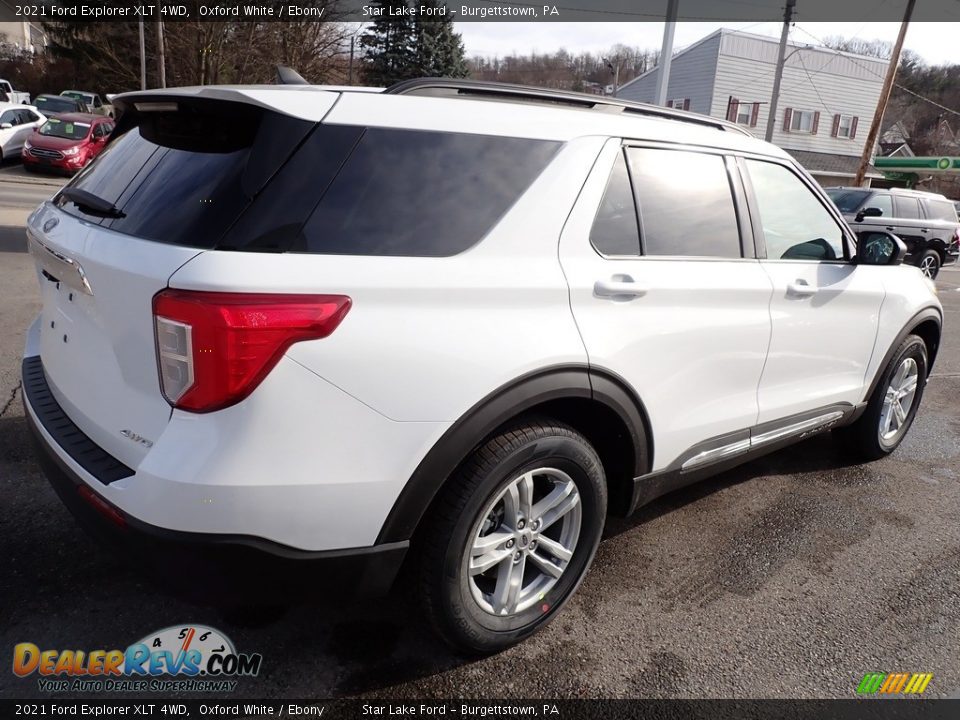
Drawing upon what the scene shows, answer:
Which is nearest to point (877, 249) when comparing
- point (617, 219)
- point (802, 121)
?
point (617, 219)

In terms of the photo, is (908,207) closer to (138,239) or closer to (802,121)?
(138,239)

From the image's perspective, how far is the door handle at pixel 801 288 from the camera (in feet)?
10.6

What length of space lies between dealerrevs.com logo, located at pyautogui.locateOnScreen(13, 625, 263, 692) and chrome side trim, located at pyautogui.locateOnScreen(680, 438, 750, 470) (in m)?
1.84

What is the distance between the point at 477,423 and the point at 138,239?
1.10 meters

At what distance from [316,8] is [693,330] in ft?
106

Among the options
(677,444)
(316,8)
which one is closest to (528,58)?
(316,8)

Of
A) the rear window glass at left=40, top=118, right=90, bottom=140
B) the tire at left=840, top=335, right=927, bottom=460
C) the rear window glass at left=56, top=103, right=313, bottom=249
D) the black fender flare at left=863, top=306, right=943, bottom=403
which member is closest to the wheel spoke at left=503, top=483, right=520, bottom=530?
the rear window glass at left=56, top=103, right=313, bottom=249

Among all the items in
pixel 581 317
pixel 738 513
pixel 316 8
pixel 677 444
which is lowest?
pixel 738 513

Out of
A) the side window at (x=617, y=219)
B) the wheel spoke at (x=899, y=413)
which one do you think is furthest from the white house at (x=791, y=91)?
the side window at (x=617, y=219)

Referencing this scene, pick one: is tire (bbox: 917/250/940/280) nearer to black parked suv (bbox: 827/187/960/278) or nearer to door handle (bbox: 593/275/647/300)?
black parked suv (bbox: 827/187/960/278)

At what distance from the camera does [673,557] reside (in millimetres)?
3217

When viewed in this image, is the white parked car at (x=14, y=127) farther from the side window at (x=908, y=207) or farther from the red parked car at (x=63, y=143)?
the side window at (x=908, y=207)

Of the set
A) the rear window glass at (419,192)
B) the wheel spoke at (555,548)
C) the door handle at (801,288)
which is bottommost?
the wheel spoke at (555,548)

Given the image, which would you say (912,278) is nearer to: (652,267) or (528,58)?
(652,267)
